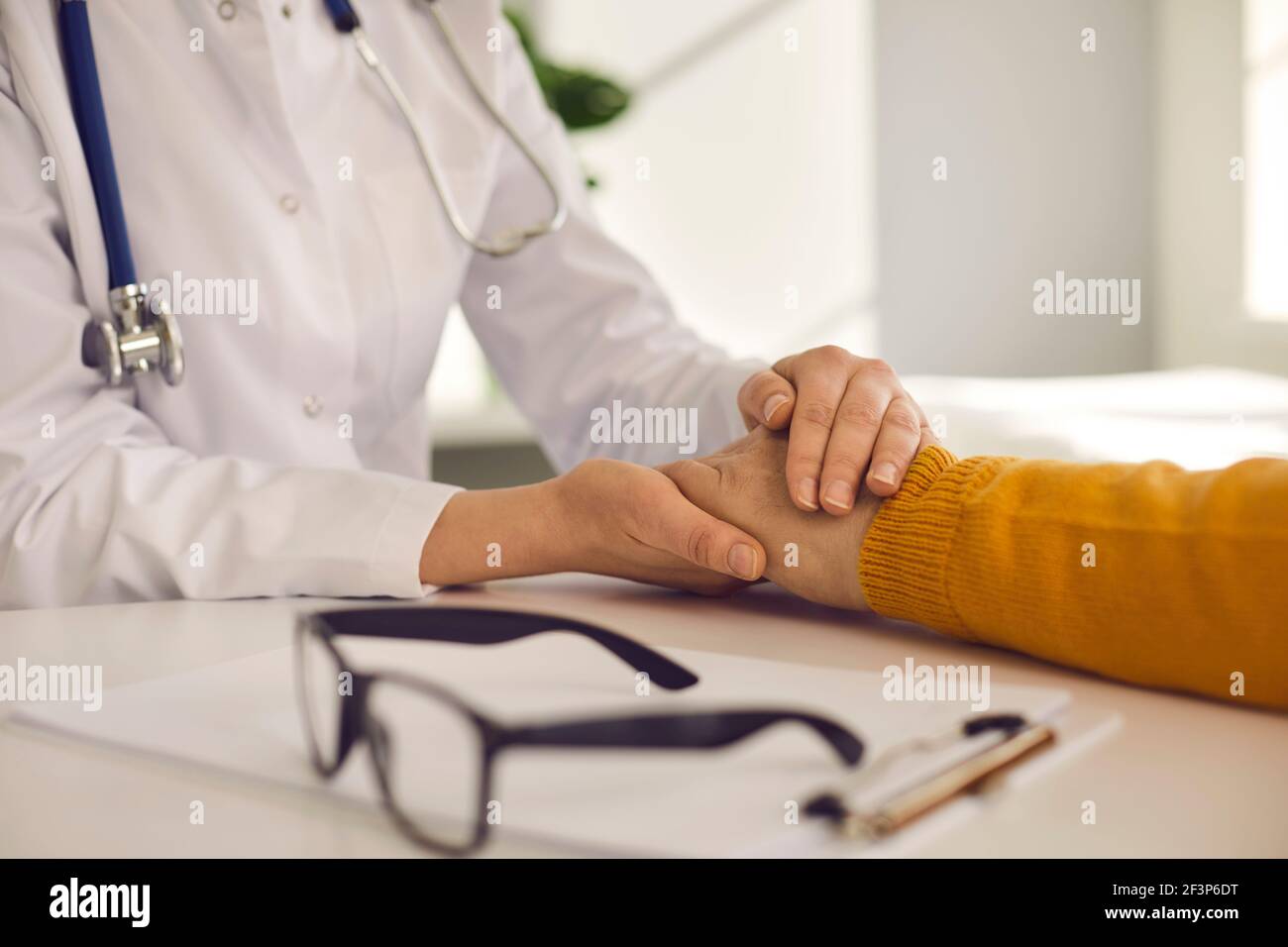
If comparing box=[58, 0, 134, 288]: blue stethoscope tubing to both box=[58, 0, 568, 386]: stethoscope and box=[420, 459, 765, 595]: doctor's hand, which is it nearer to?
box=[58, 0, 568, 386]: stethoscope

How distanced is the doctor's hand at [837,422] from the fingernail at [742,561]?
0.04 meters

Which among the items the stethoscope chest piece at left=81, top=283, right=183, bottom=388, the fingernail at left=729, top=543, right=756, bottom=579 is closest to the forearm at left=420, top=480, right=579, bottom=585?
the fingernail at left=729, top=543, right=756, bottom=579

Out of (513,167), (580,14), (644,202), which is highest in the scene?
(580,14)

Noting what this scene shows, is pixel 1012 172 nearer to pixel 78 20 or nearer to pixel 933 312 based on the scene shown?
pixel 933 312

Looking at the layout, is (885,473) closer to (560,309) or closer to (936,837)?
(936,837)

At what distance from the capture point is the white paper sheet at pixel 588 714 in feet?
1.10

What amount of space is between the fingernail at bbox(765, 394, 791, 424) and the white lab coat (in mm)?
208

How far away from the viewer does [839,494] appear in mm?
618

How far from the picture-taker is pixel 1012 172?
3215 mm

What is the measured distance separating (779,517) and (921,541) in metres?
0.10

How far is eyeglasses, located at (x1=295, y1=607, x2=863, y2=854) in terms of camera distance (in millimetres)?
323

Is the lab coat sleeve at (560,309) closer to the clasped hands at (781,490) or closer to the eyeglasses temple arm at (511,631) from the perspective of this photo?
the clasped hands at (781,490)

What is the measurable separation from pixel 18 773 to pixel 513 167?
0.91 meters
